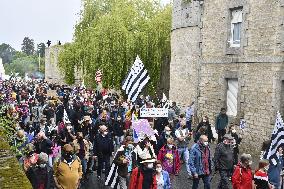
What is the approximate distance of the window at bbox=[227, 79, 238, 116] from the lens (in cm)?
1712

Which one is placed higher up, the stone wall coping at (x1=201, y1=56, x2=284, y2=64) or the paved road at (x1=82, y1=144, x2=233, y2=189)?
the stone wall coping at (x1=201, y1=56, x2=284, y2=64)

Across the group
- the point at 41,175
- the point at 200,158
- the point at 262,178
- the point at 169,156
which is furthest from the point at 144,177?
the point at 169,156

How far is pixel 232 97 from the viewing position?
17297mm

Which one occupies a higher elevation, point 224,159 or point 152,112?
point 152,112

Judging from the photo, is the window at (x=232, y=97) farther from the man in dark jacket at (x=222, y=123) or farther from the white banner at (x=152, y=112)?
the white banner at (x=152, y=112)

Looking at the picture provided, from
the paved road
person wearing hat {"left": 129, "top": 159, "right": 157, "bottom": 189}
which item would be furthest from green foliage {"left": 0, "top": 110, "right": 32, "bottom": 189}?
the paved road

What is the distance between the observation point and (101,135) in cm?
1152

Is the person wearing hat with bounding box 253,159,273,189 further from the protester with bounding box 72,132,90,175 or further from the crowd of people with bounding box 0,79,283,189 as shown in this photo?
the protester with bounding box 72,132,90,175

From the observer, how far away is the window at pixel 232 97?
56.2ft

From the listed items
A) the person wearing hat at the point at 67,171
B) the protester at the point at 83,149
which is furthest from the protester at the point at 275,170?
the protester at the point at 83,149

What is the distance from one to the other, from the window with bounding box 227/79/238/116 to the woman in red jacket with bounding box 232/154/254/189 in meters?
8.74

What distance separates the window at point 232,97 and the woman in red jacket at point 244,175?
8.74 metres

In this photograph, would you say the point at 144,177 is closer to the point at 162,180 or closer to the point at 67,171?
the point at 162,180

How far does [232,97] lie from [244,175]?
910 cm
